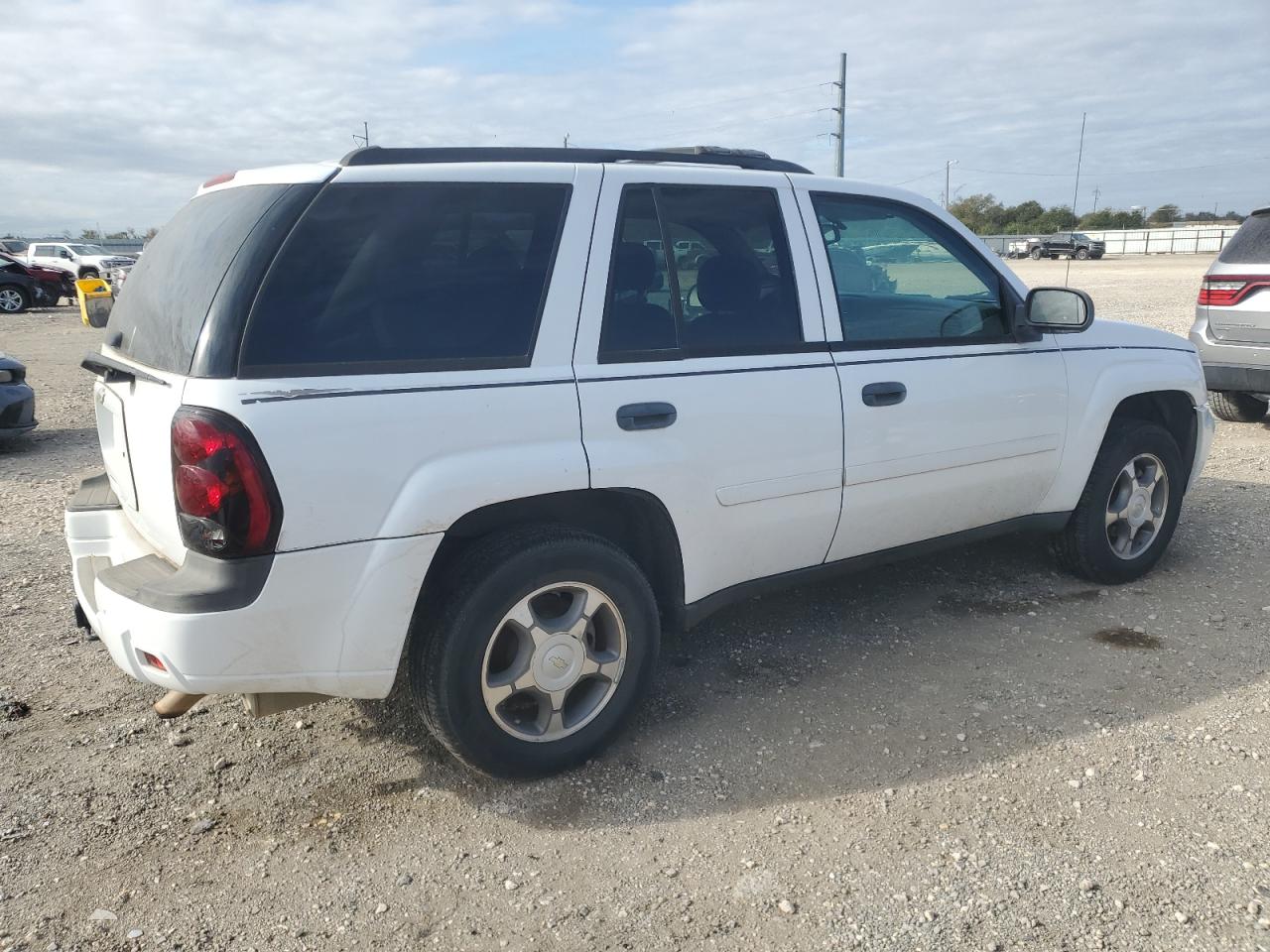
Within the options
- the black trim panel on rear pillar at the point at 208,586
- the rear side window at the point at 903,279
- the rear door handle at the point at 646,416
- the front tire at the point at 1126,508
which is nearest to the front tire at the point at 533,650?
the rear door handle at the point at 646,416

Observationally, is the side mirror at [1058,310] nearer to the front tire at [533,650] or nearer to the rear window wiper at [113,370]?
the front tire at [533,650]

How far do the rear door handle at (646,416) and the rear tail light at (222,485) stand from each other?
1.05 meters

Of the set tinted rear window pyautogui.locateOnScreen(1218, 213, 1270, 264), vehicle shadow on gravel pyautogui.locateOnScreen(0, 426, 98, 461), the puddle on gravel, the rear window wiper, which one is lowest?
the puddle on gravel

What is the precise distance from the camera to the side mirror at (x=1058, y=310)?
4.06 metres

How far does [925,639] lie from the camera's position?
4230 millimetres

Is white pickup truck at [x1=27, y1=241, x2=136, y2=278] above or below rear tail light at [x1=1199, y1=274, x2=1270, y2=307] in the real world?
above

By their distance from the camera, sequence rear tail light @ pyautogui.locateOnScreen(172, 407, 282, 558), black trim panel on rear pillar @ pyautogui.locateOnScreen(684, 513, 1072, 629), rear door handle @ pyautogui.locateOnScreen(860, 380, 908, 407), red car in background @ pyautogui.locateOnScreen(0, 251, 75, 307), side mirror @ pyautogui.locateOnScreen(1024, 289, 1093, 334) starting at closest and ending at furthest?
rear tail light @ pyautogui.locateOnScreen(172, 407, 282, 558) → black trim panel on rear pillar @ pyautogui.locateOnScreen(684, 513, 1072, 629) → rear door handle @ pyautogui.locateOnScreen(860, 380, 908, 407) → side mirror @ pyautogui.locateOnScreen(1024, 289, 1093, 334) → red car in background @ pyautogui.locateOnScreen(0, 251, 75, 307)

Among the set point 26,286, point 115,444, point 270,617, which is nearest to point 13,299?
point 26,286

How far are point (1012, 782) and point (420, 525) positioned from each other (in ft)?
6.59

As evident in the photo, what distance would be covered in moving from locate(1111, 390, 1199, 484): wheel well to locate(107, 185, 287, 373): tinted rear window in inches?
157

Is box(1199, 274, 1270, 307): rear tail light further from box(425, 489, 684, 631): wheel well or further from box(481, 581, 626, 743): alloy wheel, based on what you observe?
box(481, 581, 626, 743): alloy wheel

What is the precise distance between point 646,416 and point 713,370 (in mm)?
324

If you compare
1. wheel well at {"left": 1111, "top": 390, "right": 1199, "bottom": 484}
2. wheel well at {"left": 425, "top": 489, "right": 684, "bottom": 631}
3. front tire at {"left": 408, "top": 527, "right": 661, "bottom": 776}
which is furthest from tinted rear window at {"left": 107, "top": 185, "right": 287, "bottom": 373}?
wheel well at {"left": 1111, "top": 390, "right": 1199, "bottom": 484}

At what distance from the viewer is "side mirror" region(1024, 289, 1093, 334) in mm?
4062
